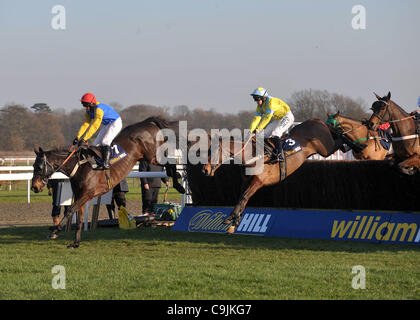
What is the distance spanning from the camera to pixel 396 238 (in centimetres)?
907

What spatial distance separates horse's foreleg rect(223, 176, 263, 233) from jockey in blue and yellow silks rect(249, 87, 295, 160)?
58 cm

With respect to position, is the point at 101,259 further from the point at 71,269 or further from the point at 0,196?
the point at 0,196

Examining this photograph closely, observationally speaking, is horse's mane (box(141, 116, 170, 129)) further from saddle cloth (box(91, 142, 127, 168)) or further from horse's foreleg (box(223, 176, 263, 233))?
horse's foreleg (box(223, 176, 263, 233))

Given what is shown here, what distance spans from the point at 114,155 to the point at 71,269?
3.55 meters

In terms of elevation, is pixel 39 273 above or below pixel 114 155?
below

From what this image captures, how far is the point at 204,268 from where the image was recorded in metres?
7.18

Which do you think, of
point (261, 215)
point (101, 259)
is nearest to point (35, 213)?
point (261, 215)

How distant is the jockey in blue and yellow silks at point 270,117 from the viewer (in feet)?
33.8

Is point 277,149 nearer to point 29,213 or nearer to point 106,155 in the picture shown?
point 106,155

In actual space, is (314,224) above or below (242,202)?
below

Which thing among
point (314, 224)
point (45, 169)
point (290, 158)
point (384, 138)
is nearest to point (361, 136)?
point (384, 138)

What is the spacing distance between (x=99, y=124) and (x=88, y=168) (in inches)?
29.3

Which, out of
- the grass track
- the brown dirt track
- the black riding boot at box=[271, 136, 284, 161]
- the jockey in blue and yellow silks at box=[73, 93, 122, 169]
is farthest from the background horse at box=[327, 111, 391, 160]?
the brown dirt track

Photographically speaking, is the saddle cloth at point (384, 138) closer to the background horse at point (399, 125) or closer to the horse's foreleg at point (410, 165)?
the background horse at point (399, 125)
